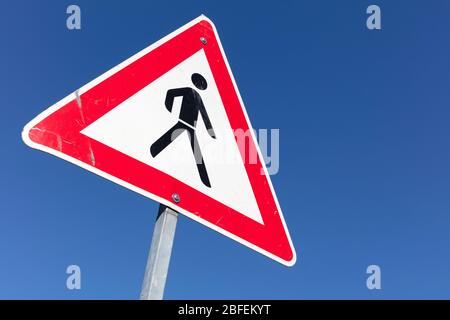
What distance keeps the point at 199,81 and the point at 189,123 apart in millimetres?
205

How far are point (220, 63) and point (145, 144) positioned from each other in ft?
1.70

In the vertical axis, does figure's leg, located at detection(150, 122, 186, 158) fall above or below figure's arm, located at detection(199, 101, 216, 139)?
below

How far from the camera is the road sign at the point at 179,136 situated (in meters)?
1.02

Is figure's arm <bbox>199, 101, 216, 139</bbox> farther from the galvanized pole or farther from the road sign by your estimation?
the galvanized pole

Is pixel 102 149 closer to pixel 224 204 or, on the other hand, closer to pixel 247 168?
pixel 224 204

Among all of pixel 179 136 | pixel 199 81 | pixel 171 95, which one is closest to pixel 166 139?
pixel 179 136

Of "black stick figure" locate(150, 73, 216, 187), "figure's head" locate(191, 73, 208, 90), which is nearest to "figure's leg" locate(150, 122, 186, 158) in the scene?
"black stick figure" locate(150, 73, 216, 187)

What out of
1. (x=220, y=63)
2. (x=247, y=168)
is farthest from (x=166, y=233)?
(x=220, y=63)

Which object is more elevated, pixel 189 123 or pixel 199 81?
pixel 199 81

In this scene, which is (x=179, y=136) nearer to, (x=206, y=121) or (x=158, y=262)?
(x=206, y=121)

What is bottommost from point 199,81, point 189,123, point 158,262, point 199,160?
point 158,262

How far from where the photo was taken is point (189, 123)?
124cm

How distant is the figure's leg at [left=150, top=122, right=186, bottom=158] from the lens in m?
1.12
